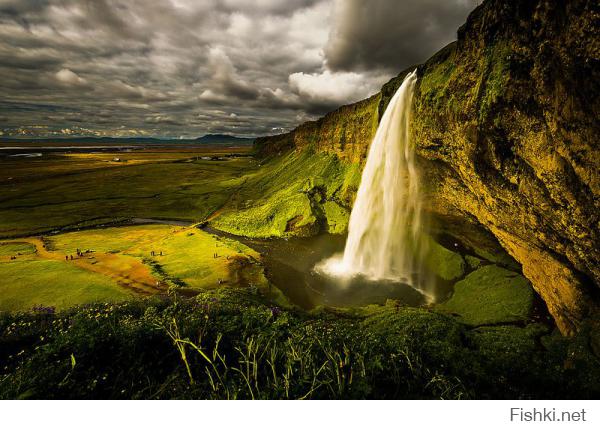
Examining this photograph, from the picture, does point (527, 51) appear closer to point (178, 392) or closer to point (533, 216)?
point (533, 216)

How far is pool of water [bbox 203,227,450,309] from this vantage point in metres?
23.3

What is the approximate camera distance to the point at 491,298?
65.6ft

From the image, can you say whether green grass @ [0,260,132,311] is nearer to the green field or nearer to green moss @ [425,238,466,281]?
the green field

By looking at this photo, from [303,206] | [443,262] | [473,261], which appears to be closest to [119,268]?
[303,206]

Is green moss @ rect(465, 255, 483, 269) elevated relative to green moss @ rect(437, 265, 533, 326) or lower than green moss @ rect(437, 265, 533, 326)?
elevated

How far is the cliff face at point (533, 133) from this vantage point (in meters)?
9.76

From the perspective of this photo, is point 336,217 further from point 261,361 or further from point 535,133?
point 261,361

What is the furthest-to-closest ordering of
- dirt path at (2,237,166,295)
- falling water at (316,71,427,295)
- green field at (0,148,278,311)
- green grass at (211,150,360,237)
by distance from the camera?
green grass at (211,150,360,237), falling water at (316,71,427,295), dirt path at (2,237,166,295), green field at (0,148,278,311)

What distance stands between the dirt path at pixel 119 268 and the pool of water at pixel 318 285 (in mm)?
11498

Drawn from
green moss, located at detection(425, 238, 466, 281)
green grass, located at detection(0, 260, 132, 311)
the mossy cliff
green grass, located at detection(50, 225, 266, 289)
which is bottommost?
green grass, located at detection(0, 260, 132, 311)

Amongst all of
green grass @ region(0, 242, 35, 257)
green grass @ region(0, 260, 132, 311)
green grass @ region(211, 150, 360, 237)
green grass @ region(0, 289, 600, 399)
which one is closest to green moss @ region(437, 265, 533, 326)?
green grass @ region(0, 289, 600, 399)

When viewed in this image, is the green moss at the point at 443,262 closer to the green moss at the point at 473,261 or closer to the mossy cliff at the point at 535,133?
the green moss at the point at 473,261

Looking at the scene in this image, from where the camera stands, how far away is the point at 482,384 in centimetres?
887

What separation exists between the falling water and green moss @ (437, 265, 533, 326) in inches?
170
